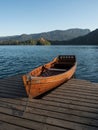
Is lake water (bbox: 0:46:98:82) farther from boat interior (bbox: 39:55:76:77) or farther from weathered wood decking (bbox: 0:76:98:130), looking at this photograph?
weathered wood decking (bbox: 0:76:98:130)

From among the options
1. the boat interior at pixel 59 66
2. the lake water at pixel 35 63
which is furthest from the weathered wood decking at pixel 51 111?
the lake water at pixel 35 63

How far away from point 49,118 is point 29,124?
2.41ft

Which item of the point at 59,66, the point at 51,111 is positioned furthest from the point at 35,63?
the point at 51,111

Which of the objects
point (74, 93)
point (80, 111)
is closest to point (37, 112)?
point (80, 111)

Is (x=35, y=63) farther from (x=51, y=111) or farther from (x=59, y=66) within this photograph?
(x=51, y=111)

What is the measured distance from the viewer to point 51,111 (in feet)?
20.6

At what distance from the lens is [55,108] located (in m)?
6.55

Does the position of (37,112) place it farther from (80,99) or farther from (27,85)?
(80,99)

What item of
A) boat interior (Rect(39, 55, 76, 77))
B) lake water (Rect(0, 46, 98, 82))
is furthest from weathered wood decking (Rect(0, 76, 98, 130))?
lake water (Rect(0, 46, 98, 82))

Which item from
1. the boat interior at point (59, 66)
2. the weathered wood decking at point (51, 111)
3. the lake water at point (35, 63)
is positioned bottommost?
the lake water at point (35, 63)

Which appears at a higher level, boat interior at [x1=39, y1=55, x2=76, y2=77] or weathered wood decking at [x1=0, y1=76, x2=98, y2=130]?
boat interior at [x1=39, y1=55, x2=76, y2=77]

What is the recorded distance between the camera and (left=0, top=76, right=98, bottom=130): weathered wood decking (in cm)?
530

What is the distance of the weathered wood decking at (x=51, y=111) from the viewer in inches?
209

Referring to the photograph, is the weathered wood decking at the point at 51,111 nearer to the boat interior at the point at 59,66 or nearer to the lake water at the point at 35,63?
the boat interior at the point at 59,66
